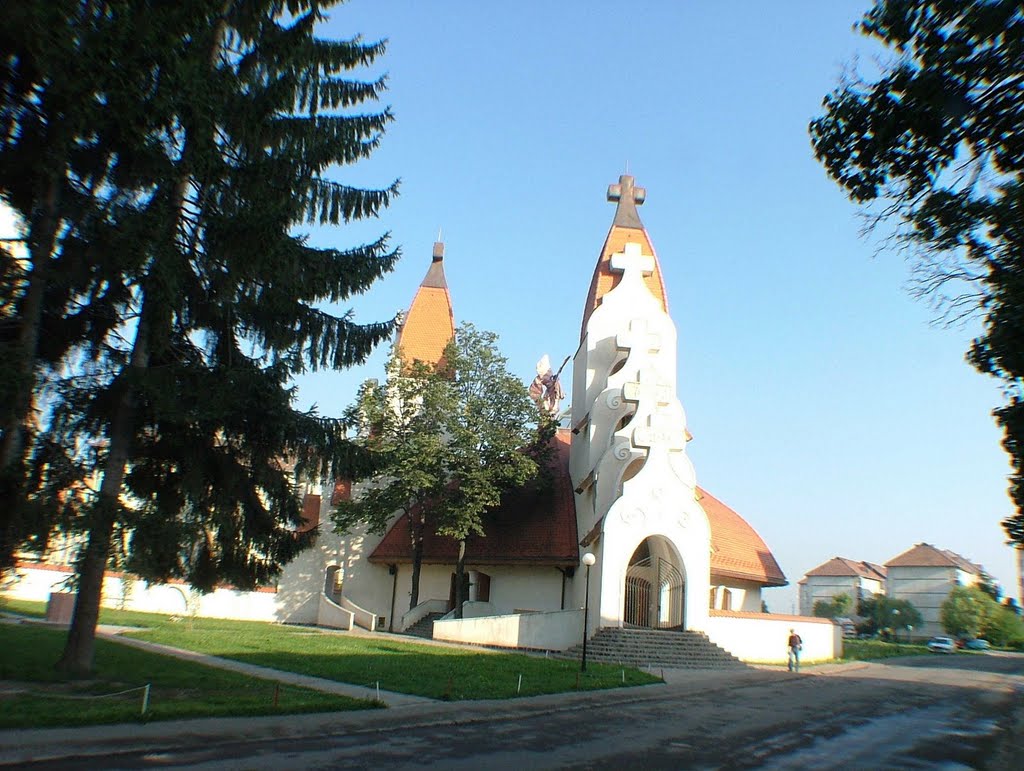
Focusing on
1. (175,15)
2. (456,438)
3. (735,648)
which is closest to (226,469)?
(175,15)

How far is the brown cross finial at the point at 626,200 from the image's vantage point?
127 feet

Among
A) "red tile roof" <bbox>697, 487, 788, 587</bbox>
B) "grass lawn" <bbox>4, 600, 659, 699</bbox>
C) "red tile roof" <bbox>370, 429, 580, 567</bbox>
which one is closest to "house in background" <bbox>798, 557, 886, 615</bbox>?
"red tile roof" <bbox>697, 487, 788, 587</bbox>

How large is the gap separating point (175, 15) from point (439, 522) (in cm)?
2115

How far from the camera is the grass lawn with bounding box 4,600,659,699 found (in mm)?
15602

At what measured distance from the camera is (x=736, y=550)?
1316 inches

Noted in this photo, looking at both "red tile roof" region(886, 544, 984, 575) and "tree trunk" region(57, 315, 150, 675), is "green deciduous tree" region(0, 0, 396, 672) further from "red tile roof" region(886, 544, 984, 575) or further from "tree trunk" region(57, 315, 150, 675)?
"red tile roof" region(886, 544, 984, 575)

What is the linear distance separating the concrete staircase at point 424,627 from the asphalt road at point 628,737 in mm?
14214

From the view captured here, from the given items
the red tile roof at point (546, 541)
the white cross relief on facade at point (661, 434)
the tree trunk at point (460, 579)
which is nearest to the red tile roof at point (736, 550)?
the red tile roof at point (546, 541)

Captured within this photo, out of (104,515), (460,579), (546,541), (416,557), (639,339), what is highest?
(639,339)

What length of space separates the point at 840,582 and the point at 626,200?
72.1m

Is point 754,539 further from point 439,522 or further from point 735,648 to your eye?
point 439,522

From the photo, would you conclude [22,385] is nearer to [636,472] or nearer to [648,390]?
[648,390]

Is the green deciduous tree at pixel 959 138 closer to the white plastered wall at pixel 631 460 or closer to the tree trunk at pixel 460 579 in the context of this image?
the white plastered wall at pixel 631 460

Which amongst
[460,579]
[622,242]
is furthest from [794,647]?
[622,242]
